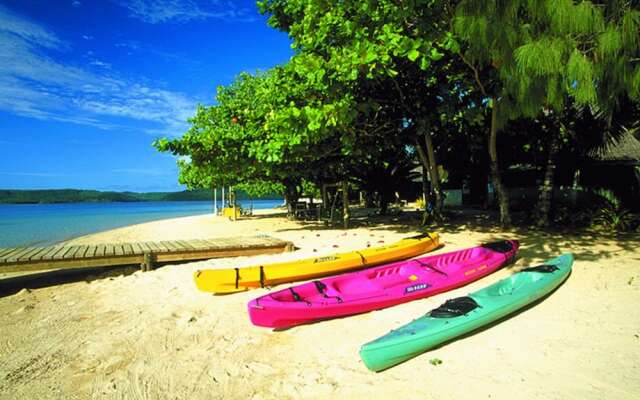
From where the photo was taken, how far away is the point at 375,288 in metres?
5.39

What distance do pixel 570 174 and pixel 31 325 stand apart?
1957 cm

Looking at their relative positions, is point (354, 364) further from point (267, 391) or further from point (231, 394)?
point (231, 394)

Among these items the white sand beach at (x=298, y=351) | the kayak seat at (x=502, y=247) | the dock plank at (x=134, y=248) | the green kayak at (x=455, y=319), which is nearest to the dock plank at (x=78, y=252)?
the dock plank at (x=134, y=248)

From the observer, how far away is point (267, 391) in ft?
10.7

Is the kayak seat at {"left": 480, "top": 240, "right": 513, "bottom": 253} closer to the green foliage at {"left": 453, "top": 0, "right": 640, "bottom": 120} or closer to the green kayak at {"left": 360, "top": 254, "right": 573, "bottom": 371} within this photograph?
the green kayak at {"left": 360, "top": 254, "right": 573, "bottom": 371}

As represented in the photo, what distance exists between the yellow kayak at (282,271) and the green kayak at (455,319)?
8.27 ft

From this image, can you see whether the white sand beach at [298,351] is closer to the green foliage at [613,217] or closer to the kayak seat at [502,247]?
the kayak seat at [502,247]

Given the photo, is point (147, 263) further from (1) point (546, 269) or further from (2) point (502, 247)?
(1) point (546, 269)

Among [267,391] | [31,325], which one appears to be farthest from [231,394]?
[31,325]

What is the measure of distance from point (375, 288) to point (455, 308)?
62.8 inches

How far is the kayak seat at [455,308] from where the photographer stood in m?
3.84

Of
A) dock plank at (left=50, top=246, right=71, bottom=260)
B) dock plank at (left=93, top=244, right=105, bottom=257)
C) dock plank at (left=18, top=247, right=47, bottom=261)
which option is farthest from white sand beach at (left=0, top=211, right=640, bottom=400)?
dock plank at (left=93, top=244, right=105, bottom=257)

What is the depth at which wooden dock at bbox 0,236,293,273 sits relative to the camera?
6.98m

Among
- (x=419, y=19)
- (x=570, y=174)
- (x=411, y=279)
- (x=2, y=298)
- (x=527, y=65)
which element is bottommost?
(x=2, y=298)
